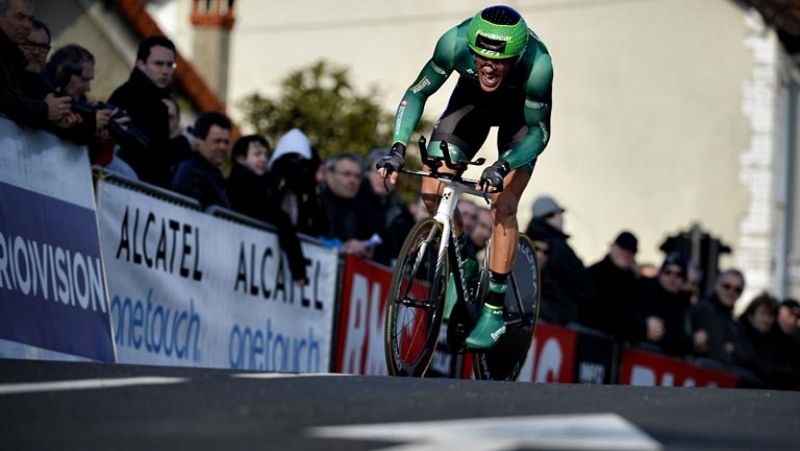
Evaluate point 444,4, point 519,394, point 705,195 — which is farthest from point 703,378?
point 444,4

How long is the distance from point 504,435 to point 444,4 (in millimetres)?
34195

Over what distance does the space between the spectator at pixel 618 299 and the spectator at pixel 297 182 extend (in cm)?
407

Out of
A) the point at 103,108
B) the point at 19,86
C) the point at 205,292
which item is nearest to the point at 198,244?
the point at 205,292

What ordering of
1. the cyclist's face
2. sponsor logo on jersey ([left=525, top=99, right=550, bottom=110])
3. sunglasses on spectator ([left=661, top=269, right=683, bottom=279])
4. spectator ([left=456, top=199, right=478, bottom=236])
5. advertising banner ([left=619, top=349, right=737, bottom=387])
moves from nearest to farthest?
the cyclist's face
sponsor logo on jersey ([left=525, top=99, right=550, bottom=110])
spectator ([left=456, top=199, right=478, bottom=236])
advertising banner ([left=619, top=349, right=737, bottom=387])
sunglasses on spectator ([left=661, top=269, right=683, bottom=279])

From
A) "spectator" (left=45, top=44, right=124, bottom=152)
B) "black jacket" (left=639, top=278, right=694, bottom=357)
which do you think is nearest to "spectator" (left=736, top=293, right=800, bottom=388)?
"black jacket" (left=639, top=278, right=694, bottom=357)

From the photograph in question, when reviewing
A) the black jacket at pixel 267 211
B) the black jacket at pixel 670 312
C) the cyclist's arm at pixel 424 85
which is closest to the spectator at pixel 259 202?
the black jacket at pixel 267 211

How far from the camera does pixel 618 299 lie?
16609 mm

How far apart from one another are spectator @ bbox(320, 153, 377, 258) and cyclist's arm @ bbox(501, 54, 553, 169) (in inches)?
148

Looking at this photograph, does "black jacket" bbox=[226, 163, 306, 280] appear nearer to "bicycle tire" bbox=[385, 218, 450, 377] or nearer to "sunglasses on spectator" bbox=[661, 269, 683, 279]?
"bicycle tire" bbox=[385, 218, 450, 377]

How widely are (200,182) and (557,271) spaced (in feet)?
13.5

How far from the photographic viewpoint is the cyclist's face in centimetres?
955

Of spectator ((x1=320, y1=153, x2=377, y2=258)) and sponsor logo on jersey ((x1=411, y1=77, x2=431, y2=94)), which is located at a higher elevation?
sponsor logo on jersey ((x1=411, y1=77, x2=431, y2=94))

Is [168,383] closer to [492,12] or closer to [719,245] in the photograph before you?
[492,12]

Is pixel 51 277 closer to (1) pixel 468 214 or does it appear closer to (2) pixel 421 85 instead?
(2) pixel 421 85
